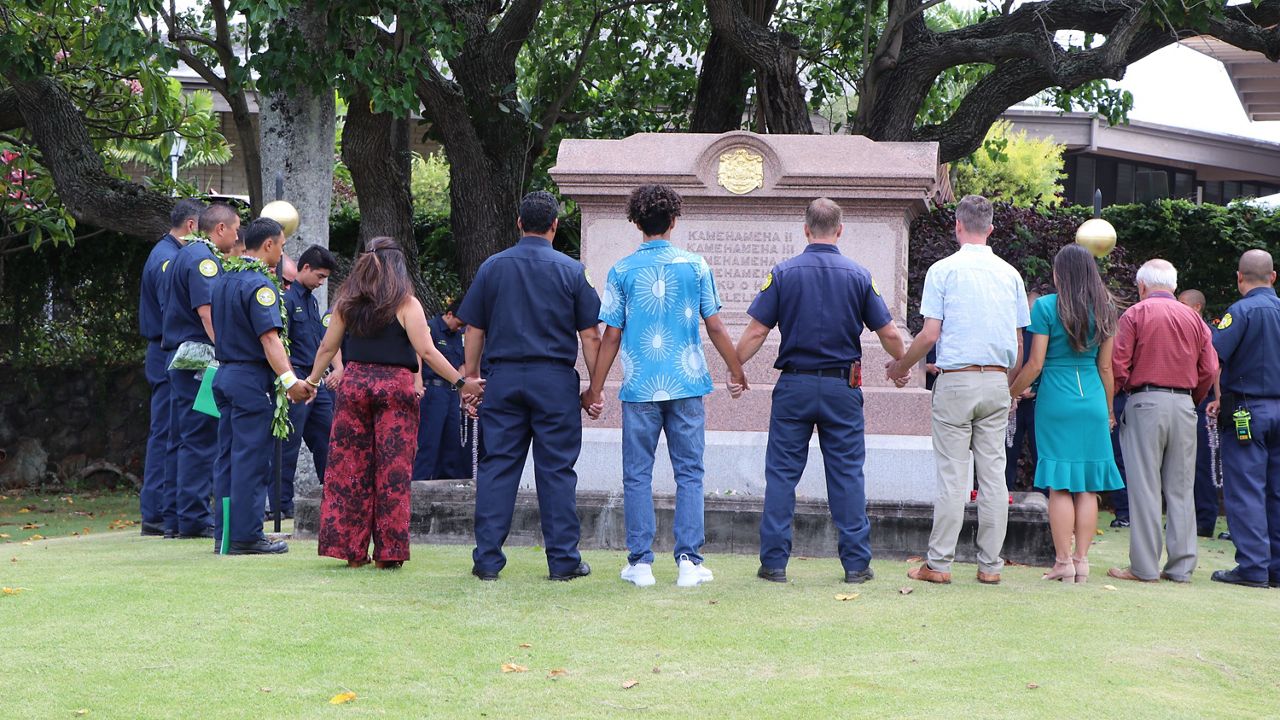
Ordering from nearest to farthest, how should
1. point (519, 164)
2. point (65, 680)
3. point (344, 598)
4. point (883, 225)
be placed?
point (65, 680) → point (344, 598) → point (883, 225) → point (519, 164)

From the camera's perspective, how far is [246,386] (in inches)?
294

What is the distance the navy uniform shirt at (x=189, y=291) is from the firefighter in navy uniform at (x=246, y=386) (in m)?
0.69

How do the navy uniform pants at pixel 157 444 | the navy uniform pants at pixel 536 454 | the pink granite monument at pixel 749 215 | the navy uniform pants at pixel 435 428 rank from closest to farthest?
1. the navy uniform pants at pixel 536 454
2. the pink granite monument at pixel 749 215
3. the navy uniform pants at pixel 157 444
4. the navy uniform pants at pixel 435 428

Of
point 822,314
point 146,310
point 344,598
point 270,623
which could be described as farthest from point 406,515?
point 146,310

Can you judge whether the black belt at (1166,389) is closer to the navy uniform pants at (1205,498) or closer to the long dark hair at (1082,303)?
the long dark hair at (1082,303)

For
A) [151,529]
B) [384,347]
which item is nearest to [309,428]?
[151,529]

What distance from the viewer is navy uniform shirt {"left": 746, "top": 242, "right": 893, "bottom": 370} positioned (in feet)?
21.6

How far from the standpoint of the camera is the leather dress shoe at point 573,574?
257 inches

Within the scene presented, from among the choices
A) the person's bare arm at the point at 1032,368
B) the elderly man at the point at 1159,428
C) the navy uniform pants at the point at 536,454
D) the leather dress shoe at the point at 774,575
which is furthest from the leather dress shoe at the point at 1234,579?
the navy uniform pants at the point at 536,454

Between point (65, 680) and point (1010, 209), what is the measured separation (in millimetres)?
10964

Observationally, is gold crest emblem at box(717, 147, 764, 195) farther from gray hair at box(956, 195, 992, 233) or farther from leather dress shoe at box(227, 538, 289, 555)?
leather dress shoe at box(227, 538, 289, 555)

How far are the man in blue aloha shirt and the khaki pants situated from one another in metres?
1.08

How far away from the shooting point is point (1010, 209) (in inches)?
531

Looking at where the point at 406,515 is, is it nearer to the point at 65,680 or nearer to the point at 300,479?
the point at 65,680
